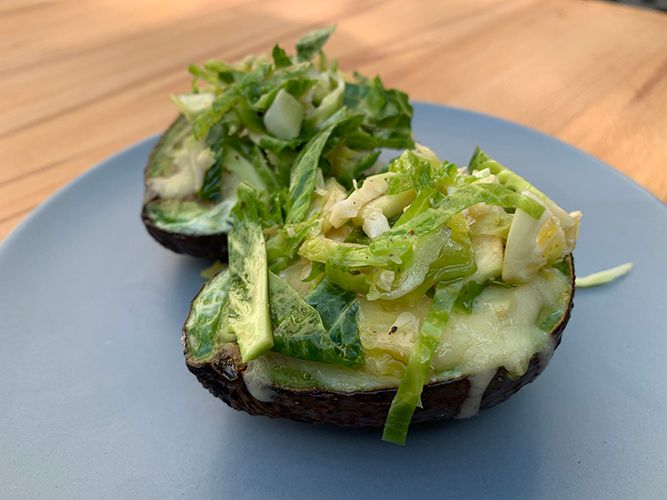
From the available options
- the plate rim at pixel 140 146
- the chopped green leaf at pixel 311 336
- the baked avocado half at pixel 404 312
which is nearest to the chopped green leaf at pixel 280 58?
the plate rim at pixel 140 146

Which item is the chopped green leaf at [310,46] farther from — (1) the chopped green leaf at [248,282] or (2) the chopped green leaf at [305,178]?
(1) the chopped green leaf at [248,282]

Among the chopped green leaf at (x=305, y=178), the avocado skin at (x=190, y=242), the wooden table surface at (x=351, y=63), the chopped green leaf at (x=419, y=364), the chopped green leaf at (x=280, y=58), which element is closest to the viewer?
the chopped green leaf at (x=419, y=364)

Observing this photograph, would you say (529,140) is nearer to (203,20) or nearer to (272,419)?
(272,419)

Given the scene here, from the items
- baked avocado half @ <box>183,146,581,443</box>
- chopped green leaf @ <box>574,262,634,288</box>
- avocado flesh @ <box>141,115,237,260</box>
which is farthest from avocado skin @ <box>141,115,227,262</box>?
chopped green leaf @ <box>574,262,634,288</box>

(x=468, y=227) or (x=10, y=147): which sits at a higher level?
(x=468, y=227)

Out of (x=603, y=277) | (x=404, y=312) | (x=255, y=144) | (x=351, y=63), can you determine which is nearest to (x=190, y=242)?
(x=255, y=144)

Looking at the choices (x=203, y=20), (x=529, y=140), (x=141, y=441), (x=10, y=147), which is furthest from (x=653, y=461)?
(x=203, y=20)

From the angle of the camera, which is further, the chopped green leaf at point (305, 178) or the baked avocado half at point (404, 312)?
the chopped green leaf at point (305, 178)
